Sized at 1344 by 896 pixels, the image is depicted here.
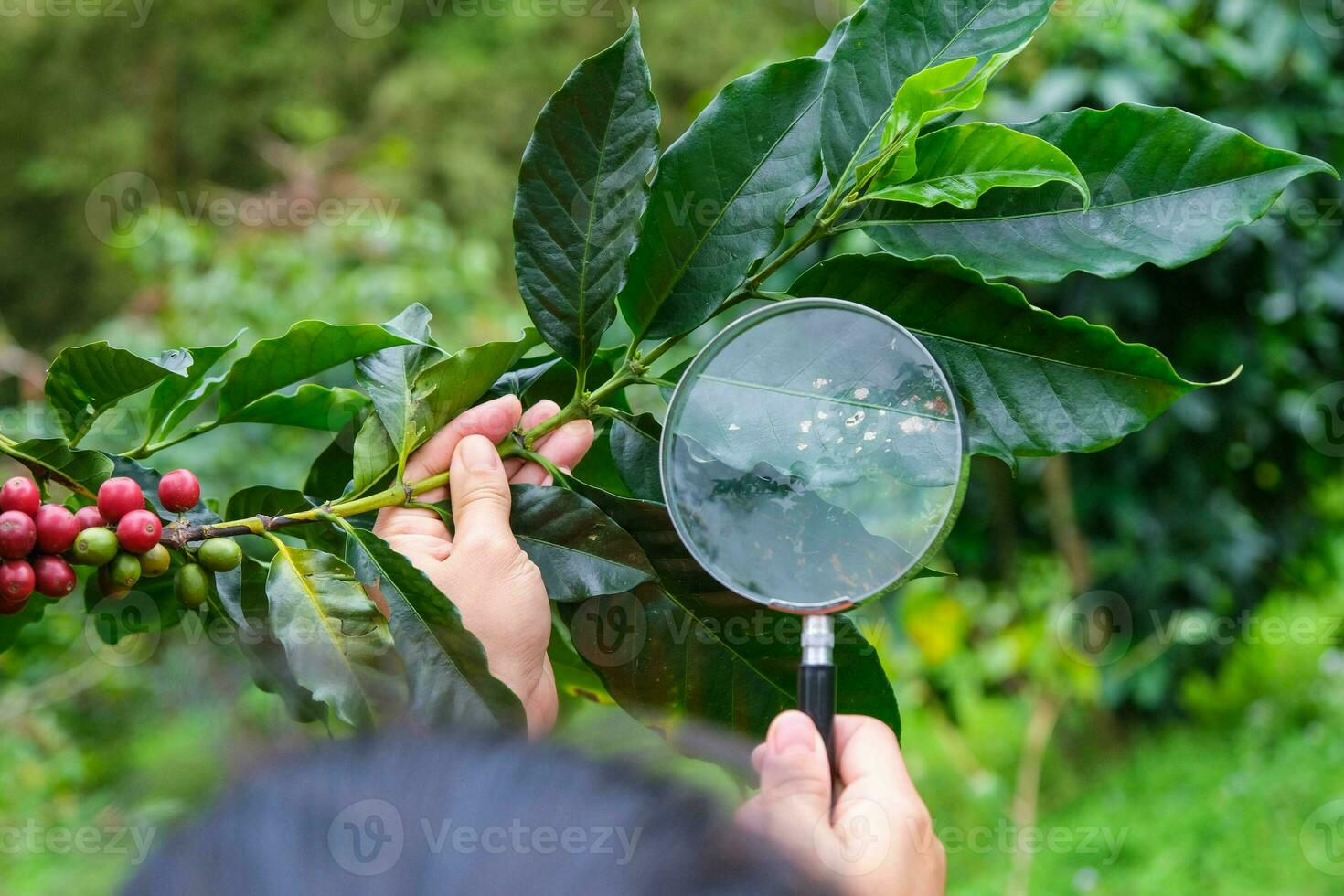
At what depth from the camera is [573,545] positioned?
686 mm

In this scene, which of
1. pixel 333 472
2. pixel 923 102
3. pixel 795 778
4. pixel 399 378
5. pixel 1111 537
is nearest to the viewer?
pixel 795 778

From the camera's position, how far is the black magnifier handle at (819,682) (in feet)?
1.72

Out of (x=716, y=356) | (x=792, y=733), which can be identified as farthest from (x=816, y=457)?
(x=792, y=733)

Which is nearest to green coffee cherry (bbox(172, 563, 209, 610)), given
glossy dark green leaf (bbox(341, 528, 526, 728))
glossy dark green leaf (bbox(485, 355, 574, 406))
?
glossy dark green leaf (bbox(341, 528, 526, 728))

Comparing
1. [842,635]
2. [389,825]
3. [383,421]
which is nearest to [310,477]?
[383,421]

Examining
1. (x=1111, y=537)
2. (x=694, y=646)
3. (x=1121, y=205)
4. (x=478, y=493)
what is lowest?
(x=1111, y=537)

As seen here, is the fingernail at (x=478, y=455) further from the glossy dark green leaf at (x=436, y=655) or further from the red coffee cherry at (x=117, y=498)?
the red coffee cherry at (x=117, y=498)

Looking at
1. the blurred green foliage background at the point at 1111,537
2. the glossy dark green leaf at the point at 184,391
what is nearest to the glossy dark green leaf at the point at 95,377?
the glossy dark green leaf at the point at 184,391

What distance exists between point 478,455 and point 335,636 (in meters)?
0.14

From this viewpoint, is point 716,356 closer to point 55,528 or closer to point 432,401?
point 432,401

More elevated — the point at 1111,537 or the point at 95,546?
the point at 95,546

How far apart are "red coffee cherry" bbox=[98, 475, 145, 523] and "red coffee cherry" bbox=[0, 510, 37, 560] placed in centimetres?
4

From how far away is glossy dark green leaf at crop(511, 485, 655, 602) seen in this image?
26.4 inches

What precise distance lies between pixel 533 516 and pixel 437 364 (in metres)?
0.11
